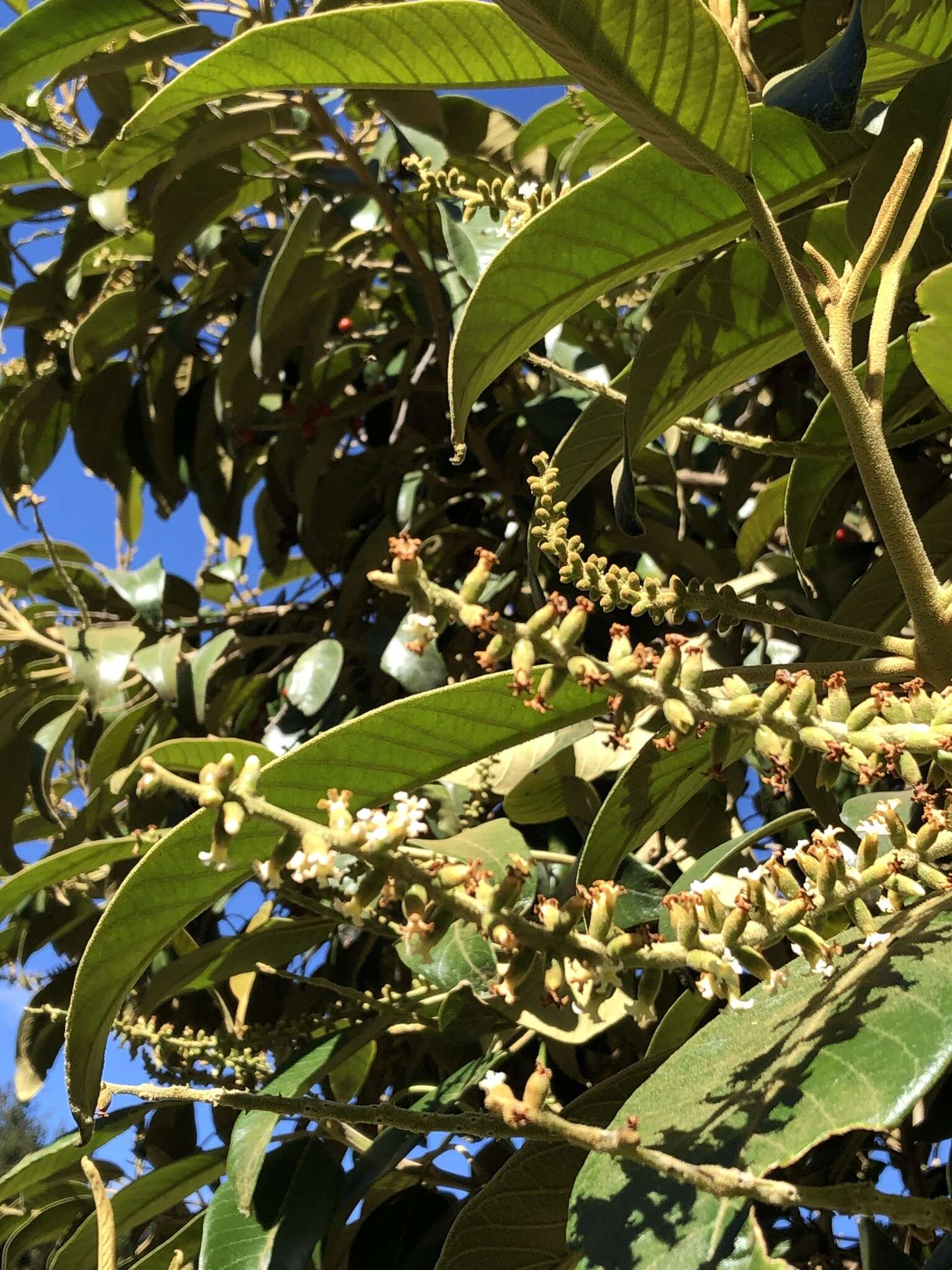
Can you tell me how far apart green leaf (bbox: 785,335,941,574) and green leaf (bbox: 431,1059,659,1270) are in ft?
1.80

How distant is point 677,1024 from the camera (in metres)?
1.03

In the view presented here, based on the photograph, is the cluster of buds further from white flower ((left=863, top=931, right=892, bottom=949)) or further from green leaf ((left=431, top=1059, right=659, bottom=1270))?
green leaf ((left=431, top=1059, right=659, bottom=1270))

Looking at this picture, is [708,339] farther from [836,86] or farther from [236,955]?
[236,955]

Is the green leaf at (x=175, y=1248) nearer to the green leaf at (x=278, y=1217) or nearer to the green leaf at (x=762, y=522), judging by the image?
the green leaf at (x=278, y=1217)

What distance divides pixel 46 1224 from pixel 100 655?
2.60 ft

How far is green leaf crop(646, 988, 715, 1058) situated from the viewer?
1014 mm

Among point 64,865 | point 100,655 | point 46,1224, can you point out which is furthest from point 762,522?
point 46,1224

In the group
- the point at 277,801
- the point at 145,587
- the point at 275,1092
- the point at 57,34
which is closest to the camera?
the point at 277,801

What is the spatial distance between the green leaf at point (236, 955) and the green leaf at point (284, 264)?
788 millimetres

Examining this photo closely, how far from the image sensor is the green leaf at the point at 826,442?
106 centimetres

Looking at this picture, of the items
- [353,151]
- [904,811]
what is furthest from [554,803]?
[353,151]

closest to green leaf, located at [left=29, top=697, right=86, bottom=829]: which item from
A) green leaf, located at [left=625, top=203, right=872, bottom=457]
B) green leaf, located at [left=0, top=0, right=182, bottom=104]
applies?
green leaf, located at [left=0, top=0, right=182, bottom=104]

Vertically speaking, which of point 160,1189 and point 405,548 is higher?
point 405,548

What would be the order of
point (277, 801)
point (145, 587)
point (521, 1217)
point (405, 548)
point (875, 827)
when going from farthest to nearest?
point (145, 587) → point (521, 1217) → point (277, 801) → point (875, 827) → point (405, 548)
